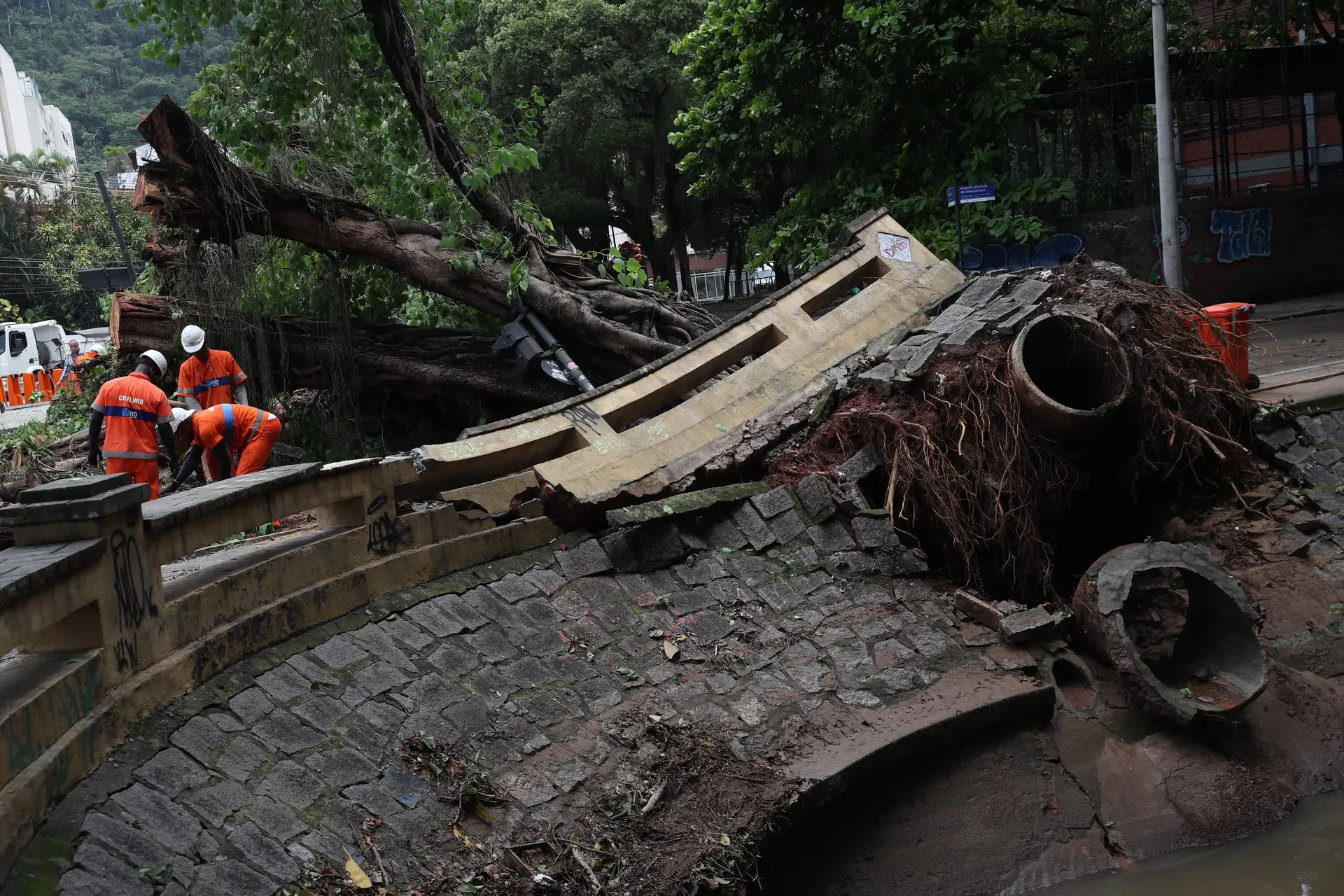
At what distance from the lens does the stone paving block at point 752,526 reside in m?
7.49

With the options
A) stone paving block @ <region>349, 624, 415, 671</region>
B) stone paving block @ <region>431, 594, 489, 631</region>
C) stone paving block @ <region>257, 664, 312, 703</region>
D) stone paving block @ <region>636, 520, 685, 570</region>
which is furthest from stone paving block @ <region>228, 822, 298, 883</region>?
stone paving block @ <region>636, 520, 685, 570</region>

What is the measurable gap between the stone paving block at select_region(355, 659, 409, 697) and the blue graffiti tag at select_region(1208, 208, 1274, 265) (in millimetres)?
15837

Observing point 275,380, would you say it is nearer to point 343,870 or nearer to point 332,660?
point 332,660

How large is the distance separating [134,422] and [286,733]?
450 cm

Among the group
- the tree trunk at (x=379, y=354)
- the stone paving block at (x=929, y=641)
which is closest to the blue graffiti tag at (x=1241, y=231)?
the tree trunk at (x=379, y=354)

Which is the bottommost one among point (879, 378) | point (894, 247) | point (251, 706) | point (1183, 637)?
point (1183, 637)

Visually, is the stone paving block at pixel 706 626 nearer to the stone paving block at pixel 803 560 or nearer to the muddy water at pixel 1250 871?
the stone paving block at pixel 803 560

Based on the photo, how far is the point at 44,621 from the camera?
3.92 metres

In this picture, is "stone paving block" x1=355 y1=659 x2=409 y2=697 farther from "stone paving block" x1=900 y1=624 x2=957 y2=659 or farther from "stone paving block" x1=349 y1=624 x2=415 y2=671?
"stone paving block" x1=900 y1=624 x2=957 y2=659

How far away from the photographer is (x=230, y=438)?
28.3 feet

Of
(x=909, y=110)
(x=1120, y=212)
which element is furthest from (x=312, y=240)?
(x=1120, y=212)

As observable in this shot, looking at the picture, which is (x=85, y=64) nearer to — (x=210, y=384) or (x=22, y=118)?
(x=22, y=118)

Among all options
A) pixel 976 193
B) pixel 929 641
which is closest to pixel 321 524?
pixel 929 641

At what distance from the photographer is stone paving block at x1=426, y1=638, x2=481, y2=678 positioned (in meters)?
5.75
